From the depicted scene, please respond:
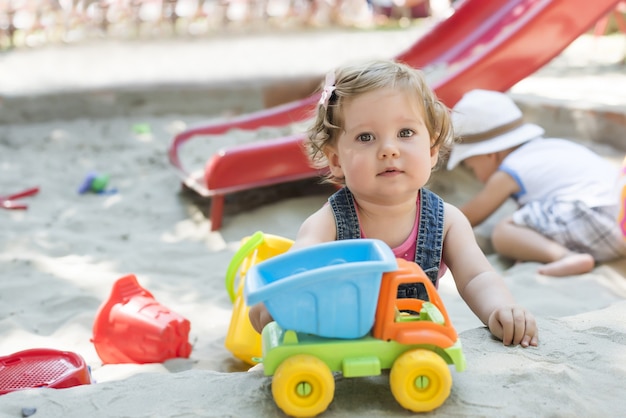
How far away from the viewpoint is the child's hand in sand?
1992mm

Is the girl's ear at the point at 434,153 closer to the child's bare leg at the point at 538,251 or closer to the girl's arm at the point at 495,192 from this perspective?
the child's bare leg at the point at 538,251

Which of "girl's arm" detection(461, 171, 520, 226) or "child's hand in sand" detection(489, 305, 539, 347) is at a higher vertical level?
"child's hand in sand" detection(489, 305, 539, 347)

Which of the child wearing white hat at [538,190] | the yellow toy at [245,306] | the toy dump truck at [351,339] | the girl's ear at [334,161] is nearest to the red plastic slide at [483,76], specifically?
the child wearing white hat at [538,190]

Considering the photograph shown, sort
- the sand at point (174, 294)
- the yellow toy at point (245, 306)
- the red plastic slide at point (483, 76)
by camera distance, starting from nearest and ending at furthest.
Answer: the sand at point (174, 294) < the yellow toy at point (245, 306) < the red plastic slide at point (483, 76)

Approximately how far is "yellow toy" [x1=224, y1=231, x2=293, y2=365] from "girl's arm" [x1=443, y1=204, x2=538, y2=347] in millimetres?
665

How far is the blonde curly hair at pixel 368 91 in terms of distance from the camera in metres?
1.97

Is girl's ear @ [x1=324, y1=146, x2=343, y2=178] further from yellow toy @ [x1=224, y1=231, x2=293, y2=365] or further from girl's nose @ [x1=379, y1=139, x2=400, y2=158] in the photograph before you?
A: yellow toy @ [x1=224, y1=231, x2=293, y2=365]

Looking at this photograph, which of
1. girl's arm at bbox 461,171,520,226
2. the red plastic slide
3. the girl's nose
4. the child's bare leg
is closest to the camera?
the girl's nose

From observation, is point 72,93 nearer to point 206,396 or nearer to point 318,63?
point 318,63

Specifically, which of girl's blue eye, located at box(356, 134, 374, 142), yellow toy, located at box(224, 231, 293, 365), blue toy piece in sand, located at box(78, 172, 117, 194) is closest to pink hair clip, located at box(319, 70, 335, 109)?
girl's blue eye, located at box(356, 134, 374, 142)

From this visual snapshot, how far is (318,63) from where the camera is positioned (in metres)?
8.42

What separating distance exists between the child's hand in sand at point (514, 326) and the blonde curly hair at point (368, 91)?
0.51 m

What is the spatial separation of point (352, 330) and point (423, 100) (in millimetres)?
696

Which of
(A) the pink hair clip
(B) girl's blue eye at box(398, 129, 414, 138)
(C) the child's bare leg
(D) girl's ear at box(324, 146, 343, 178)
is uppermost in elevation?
(A) the pink hair clip
